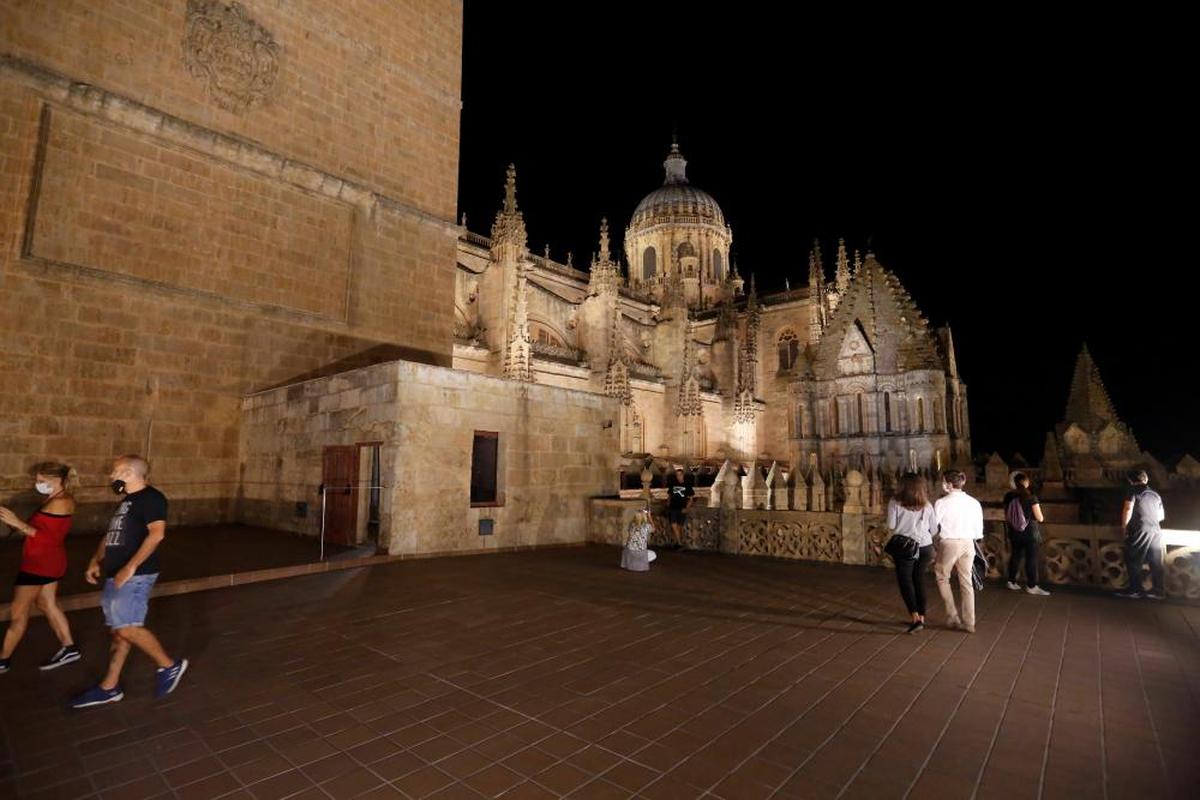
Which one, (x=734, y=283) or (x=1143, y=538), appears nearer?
(x=1143, y=538)

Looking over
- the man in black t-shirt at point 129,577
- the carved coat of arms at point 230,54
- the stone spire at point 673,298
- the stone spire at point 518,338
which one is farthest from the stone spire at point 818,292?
the man in black t-shirt at point 129,577

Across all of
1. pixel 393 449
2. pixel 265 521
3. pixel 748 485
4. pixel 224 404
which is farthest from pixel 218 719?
pixel 748 485

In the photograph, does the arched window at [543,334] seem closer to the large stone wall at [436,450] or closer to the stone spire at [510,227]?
the stone spire at [510,227]

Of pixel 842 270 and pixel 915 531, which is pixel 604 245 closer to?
pixel 842 270

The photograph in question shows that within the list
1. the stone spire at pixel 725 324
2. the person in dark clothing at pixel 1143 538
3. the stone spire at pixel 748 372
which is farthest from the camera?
the stone spire at pixel 725 324

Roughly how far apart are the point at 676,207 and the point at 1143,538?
44.1 metres

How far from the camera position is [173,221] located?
11.5 meters

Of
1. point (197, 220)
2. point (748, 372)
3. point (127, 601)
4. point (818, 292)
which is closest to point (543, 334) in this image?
point (748, 372)

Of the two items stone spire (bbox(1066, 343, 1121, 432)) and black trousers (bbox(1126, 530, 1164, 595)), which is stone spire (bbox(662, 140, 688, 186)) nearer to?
stone spire (bbox(1066, 343, 1121, 432))

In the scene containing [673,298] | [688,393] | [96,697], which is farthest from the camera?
[673,298]

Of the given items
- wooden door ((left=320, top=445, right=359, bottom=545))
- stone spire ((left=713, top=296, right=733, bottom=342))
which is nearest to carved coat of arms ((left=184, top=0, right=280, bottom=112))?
wooden door ((left=320, top=445, right=359, bottom=545))

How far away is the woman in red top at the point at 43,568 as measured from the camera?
12.9 feet

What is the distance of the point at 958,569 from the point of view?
5.27 meters

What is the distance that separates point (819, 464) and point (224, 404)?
62.3 feet
